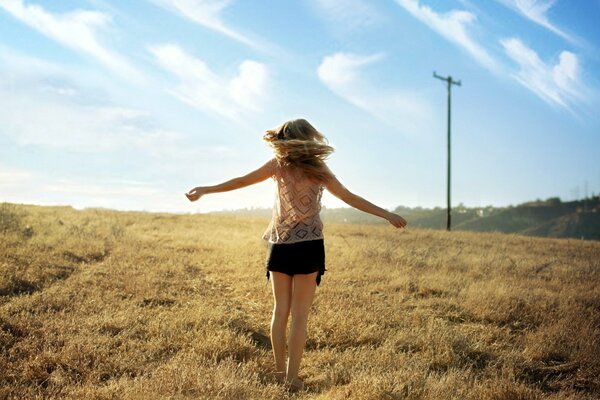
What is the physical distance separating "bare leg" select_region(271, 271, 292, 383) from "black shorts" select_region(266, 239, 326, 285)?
136 mm

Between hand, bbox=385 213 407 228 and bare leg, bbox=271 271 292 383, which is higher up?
hand, bbox=385 213 407 228

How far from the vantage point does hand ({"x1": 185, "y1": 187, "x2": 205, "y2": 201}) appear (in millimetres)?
4938

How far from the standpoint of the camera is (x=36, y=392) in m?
4.54

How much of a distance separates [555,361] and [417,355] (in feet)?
6.19

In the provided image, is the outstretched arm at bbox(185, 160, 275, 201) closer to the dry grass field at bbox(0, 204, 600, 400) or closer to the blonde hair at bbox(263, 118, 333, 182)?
the blonde hair at bbox(263, 118, 333, 182)

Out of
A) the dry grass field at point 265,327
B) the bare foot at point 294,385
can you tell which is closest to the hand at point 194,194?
the dry grass field at point 265,327

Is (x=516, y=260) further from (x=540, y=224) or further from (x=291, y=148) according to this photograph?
(x=540, y=224)

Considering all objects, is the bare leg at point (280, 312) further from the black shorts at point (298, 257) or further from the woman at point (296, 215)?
the black shorts at point (298, 257)

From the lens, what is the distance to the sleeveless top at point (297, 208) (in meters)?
4.63

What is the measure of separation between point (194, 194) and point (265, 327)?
120 inches

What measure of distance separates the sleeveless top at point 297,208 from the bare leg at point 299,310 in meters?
0.40

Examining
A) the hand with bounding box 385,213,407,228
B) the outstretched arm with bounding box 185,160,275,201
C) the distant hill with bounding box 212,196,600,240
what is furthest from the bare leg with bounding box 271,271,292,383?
the distant hill with bounding box 212,196,600,240

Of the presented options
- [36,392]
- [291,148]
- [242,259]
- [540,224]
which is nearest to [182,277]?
[242,259]

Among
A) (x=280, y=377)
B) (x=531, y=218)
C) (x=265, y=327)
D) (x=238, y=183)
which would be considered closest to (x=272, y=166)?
(x=238, y=183)
